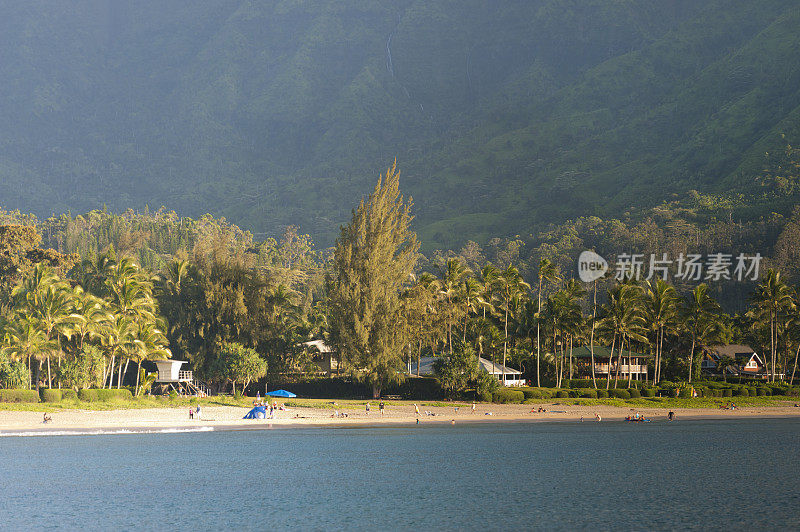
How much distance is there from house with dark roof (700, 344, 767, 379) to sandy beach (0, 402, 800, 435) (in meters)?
31.0

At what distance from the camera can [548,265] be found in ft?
347

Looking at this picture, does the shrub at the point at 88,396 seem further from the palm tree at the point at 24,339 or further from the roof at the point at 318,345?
the roof at the point at 318,345

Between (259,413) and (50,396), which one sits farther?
(50,396)

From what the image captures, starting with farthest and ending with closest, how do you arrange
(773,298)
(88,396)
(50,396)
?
(773,298) < (88,396) < (50,396)

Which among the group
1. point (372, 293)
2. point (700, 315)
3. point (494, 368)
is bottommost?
point (494, 368)

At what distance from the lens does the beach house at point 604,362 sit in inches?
4301

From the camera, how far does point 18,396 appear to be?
Result: 71.3 meters

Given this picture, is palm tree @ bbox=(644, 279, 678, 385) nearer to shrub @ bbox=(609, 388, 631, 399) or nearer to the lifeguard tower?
shrub @ bbox=(609, 388, 631, 399)

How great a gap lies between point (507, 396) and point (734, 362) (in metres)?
53.4

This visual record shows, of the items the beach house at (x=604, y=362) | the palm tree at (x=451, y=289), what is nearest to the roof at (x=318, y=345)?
the palm tree at (x=451, y=289)

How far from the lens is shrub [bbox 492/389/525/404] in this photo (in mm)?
85688

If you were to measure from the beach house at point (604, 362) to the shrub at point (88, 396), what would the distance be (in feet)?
190

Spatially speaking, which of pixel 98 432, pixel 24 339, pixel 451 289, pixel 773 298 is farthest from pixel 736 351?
pixel 24 339

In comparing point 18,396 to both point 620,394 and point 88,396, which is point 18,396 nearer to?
point 88,396
